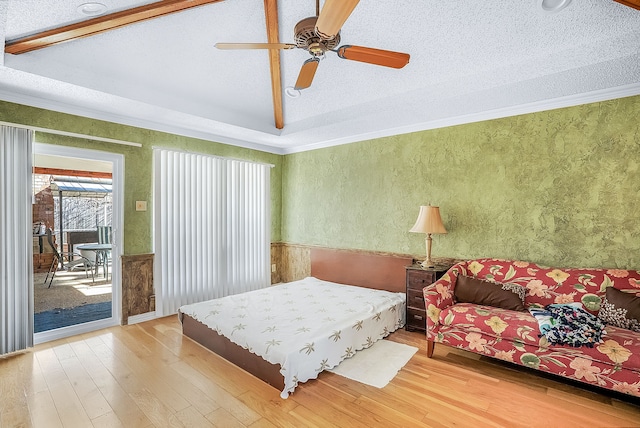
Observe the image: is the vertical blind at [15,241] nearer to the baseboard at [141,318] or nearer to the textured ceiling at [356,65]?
the textured ceiling at [356,65]

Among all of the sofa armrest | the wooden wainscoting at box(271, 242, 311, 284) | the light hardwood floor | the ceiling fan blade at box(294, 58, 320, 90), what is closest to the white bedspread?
the light hardwood floor

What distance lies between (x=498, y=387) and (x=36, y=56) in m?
4.89

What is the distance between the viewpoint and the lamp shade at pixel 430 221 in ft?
11.9

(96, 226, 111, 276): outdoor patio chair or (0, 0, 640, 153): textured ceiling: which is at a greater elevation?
(0, 0, 640, 153): textured ceiling

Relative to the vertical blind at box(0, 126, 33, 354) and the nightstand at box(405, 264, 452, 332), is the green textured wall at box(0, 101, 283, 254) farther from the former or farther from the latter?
the nightstand at box(405, 264, 452, 332)

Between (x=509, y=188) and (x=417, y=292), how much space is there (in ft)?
5.28

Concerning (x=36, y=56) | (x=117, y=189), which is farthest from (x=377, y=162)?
(x=36, y=56)

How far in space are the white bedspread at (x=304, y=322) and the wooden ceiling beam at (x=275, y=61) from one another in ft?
8.30

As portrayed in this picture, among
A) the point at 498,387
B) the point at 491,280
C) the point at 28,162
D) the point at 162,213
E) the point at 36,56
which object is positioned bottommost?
the point at 498,387

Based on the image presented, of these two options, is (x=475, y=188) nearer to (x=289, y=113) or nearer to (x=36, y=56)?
(x=289, y=113)

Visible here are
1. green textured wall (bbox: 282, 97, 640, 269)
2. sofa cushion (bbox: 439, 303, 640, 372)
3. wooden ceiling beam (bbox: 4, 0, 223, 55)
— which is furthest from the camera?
green textured wall (bbox: 282, 97, 640, 269)

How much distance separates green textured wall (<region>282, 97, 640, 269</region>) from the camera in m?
2.96

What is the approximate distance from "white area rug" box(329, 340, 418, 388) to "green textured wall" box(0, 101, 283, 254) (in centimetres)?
310

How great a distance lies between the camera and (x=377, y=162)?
456cm
